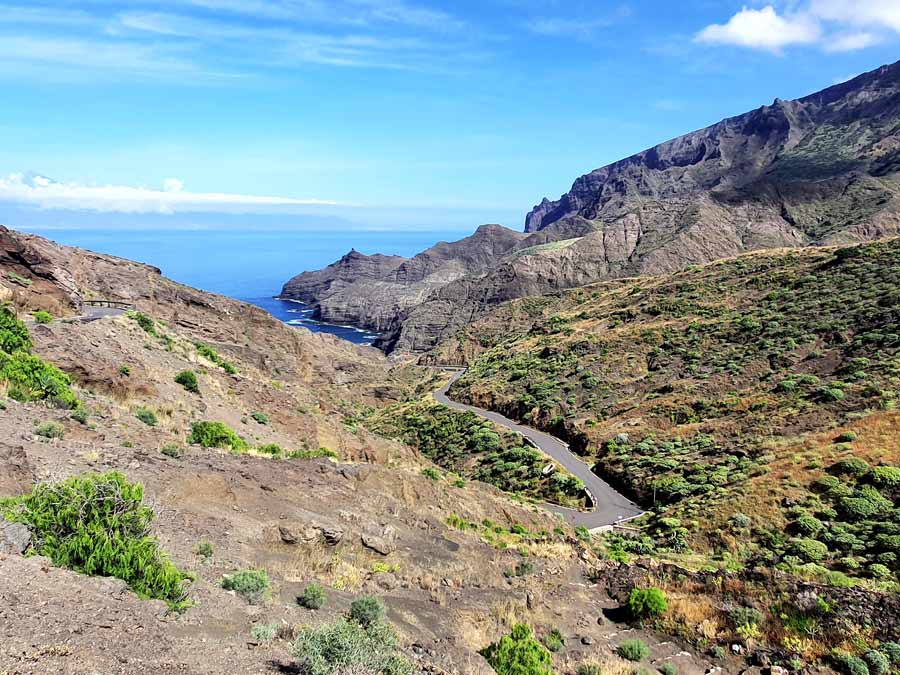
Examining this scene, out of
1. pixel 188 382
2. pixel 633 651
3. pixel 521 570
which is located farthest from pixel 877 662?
pixel 188 382

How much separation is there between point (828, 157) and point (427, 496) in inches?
8082

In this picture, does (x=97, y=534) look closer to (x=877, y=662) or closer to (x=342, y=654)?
(x=342, y=654)

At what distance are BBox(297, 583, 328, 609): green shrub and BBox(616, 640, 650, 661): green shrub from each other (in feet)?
22.4

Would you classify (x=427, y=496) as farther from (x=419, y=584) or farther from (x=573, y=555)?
(x=419, y=584)

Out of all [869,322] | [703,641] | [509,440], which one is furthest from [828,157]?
[703,641]

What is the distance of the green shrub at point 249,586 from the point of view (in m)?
9.39

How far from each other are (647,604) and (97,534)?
40.3 ft

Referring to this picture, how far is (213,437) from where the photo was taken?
19422 mm

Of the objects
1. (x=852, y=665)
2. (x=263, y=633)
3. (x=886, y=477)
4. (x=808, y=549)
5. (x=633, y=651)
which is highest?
(x=263, y=633)

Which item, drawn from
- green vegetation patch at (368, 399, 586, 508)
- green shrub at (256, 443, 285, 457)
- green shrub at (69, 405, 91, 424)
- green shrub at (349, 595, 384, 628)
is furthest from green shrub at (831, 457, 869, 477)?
green shrub at (69, 405, 91, 424)

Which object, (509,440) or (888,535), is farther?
(509,440)

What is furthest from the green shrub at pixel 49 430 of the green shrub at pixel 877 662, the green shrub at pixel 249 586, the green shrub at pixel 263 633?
the green shrub at pixel 877 662

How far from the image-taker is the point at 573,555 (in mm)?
18703

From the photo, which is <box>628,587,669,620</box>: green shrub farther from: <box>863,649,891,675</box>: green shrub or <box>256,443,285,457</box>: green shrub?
<box>256,443,285,457</box>: green shrub
